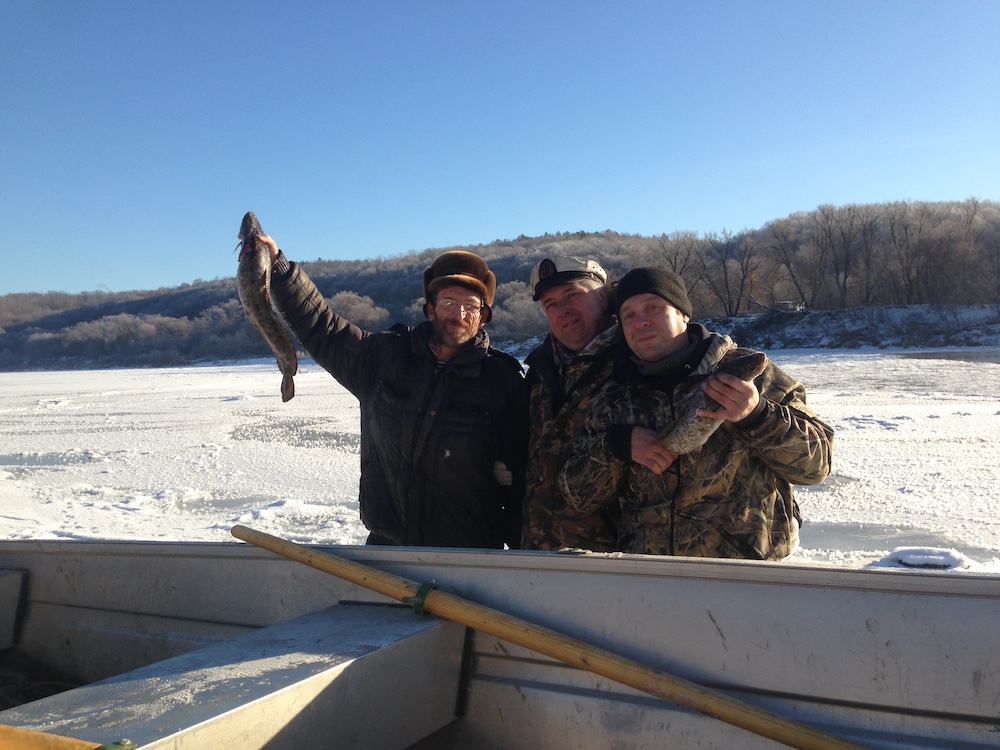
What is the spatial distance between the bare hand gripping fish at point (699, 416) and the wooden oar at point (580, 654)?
2.05ft

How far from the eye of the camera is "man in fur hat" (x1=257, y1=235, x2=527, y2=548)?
298 cm

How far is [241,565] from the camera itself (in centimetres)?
283

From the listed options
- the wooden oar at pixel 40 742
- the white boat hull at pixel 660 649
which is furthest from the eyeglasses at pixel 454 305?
the wooden oar at pixel 40 742

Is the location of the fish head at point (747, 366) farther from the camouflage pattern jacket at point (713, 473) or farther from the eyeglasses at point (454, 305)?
the eyeglasses at point (454, 305)

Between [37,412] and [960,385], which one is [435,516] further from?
[37,412]

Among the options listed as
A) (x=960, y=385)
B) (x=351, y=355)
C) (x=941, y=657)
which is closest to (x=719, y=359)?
(x=941, y=657)

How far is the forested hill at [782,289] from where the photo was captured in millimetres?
35875

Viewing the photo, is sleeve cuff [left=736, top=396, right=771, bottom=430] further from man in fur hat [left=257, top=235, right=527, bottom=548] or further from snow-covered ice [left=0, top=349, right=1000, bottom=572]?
snow-covered ice [left=0, top=349, right=1000, bottom=572]

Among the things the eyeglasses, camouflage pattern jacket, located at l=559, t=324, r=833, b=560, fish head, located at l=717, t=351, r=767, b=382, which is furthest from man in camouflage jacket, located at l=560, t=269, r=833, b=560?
the eyeglasses

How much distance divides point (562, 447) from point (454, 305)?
726 mm

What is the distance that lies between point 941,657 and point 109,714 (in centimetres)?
198

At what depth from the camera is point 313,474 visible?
7965 mm

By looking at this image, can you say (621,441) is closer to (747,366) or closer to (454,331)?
(747,366)

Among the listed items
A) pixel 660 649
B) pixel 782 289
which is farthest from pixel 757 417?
pixel 782 289
